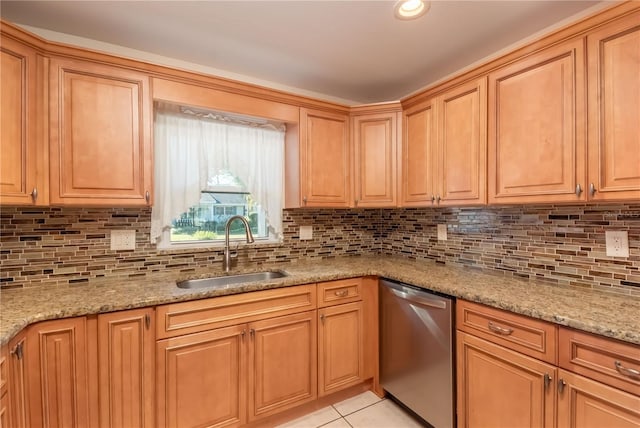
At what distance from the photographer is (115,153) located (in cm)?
158

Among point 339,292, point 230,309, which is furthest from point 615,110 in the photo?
point 230,309

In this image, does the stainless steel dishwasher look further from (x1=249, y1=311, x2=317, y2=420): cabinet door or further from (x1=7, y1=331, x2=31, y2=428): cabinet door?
(x1=7, y1=331, x2=31, y2=428): cabinet door

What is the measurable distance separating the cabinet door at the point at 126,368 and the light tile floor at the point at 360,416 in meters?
0.84

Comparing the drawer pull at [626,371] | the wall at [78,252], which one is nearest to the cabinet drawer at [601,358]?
the drawer pull at [626,371]

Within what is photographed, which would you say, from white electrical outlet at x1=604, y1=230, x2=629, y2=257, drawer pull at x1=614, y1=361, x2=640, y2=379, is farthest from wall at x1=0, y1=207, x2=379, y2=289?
white electrical outlet at x1=604, y1=230, x2=629, y2=257

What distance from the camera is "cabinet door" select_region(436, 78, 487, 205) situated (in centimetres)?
171

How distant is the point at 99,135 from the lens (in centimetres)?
155

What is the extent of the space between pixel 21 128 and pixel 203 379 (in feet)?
4.90

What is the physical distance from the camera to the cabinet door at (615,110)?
1184 millimetres

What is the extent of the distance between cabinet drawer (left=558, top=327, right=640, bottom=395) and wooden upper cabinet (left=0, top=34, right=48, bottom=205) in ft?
7.88

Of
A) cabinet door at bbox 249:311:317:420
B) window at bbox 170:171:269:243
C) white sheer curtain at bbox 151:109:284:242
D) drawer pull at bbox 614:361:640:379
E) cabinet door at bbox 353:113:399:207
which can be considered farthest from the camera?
cabinet door at bbox 353:113:399:207

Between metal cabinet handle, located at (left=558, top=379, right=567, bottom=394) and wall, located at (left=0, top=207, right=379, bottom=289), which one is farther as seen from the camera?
wall, located at (left=0, top=207, right=379, bottom=289)

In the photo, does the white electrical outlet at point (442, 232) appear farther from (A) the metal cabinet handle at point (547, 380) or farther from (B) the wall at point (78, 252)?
(B) the wall at point (78, 252)

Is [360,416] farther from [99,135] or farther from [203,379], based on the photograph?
[99,135]
